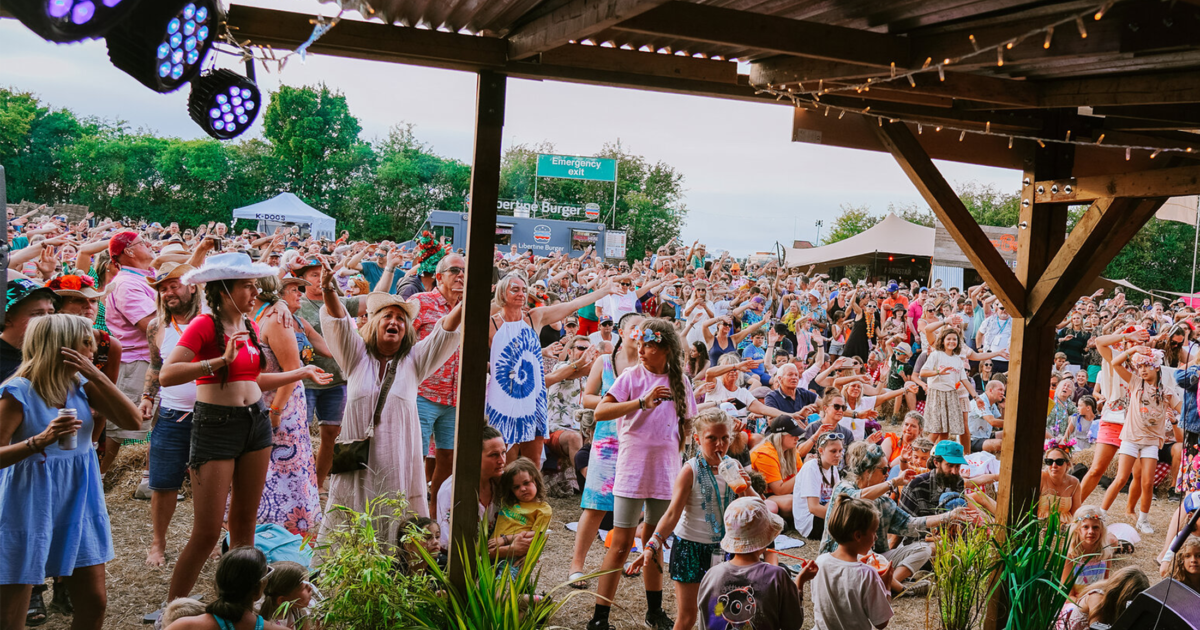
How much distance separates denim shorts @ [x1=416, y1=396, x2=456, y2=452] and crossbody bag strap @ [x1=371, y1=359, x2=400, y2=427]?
83 cm

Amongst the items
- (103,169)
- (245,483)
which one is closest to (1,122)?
(103,169)

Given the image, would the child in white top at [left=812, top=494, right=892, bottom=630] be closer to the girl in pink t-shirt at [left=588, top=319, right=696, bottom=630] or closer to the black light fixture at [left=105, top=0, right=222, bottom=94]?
the girl in pink t-shirt at [left=588, top=319, right=696, bottom=630]

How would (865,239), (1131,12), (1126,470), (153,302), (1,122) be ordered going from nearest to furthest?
(1131,12) < (153,302) < (1126,470) < (865,239) < (1,122)

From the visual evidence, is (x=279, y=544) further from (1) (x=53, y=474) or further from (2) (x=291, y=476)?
(1) (x=53, y=474)

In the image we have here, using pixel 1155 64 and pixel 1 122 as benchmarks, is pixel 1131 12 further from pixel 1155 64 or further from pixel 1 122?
pixel 1 122

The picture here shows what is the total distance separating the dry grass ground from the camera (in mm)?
3758

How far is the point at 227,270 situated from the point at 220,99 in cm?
65

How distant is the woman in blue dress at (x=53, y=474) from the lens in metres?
2.72

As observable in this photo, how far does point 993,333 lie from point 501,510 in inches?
323

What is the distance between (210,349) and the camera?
332 cm

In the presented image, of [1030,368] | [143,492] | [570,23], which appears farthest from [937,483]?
[143,492]

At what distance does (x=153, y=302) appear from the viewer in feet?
16.7

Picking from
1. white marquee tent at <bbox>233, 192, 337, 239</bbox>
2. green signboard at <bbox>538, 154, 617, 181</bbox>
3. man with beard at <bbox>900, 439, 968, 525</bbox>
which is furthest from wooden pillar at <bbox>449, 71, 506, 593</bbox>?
green signboard at <bbox>538, 154, 617, 181</bbox>

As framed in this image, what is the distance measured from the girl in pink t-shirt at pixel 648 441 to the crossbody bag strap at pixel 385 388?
0.96 metres
